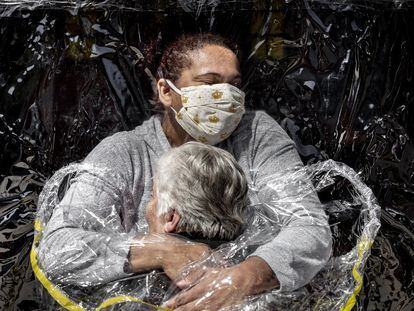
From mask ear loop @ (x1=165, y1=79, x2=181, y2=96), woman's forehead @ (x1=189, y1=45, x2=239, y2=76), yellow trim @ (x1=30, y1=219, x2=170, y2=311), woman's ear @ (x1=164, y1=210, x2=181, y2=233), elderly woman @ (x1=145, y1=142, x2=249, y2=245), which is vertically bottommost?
yellow trim @ (x1=30, y1=219, x2=170, y2=311)

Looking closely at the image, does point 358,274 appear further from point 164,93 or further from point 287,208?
point 164,93

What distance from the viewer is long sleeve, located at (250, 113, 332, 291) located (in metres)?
1.60

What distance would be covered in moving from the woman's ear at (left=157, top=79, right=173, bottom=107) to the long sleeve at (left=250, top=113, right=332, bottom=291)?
0.84ft

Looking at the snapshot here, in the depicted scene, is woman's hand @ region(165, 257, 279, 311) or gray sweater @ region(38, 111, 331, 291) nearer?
woman's hand @ region(165, 257, 279, 311)

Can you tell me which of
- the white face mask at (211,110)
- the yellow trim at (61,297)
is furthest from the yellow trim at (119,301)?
the white face mask at (211,110)

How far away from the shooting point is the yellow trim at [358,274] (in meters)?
1.60

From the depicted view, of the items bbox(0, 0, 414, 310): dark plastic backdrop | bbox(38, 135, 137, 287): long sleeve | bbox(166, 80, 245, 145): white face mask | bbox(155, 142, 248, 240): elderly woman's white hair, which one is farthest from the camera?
bbox(0, 0, 414, 310): dark plastic backdrop

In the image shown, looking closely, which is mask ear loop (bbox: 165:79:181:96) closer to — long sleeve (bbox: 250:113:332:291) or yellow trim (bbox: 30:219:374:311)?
long sleeve (bbox: 250:113:332:291)

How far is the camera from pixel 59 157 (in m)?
2.21

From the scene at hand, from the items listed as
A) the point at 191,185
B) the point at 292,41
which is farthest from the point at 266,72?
the point at 191,185

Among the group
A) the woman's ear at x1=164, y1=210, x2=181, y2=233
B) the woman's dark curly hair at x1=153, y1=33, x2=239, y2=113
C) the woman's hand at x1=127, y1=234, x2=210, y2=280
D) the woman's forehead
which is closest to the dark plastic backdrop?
the woman's dark curly hair at x1=153, y1=33, x2=239, y2=113

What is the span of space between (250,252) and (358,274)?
0.85 ft

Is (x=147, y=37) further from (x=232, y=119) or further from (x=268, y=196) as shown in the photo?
(x=268, y=196)

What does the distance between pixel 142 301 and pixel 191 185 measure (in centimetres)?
25
